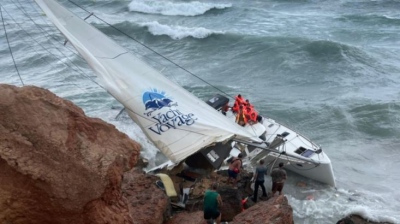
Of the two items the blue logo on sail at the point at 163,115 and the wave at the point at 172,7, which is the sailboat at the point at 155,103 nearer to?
the blue logo on sail at the point at 163,115

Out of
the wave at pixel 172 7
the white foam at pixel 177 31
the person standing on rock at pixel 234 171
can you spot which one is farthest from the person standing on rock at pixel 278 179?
the wave at pixel 172 7

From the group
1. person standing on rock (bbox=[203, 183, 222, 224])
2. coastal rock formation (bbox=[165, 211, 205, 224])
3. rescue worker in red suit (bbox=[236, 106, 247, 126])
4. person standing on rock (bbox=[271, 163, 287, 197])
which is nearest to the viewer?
person standing on rock (bbox=[203, 183, 222, 224])

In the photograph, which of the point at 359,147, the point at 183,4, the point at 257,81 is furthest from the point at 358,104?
the point at 183,4

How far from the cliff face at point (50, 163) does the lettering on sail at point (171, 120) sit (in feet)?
16.1

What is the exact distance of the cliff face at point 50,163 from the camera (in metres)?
5.91

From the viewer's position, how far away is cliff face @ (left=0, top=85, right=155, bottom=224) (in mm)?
5906

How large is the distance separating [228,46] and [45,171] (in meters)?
25.1

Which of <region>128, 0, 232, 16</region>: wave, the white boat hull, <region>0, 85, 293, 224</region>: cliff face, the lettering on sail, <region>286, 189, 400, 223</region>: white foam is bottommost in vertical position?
<region>128, 0, 232, 16</region>: wave

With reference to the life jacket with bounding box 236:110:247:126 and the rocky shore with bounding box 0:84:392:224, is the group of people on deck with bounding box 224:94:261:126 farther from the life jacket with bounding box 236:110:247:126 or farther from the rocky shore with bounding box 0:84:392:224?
the rocky shore with bounding box 0:84:392:224

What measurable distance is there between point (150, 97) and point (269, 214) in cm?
413

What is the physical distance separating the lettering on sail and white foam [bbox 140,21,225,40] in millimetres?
21207

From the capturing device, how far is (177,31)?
33.3 meters

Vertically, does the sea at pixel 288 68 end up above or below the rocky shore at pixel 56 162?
below

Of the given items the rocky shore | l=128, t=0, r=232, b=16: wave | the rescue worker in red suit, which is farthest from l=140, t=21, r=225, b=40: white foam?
the rocky shore
